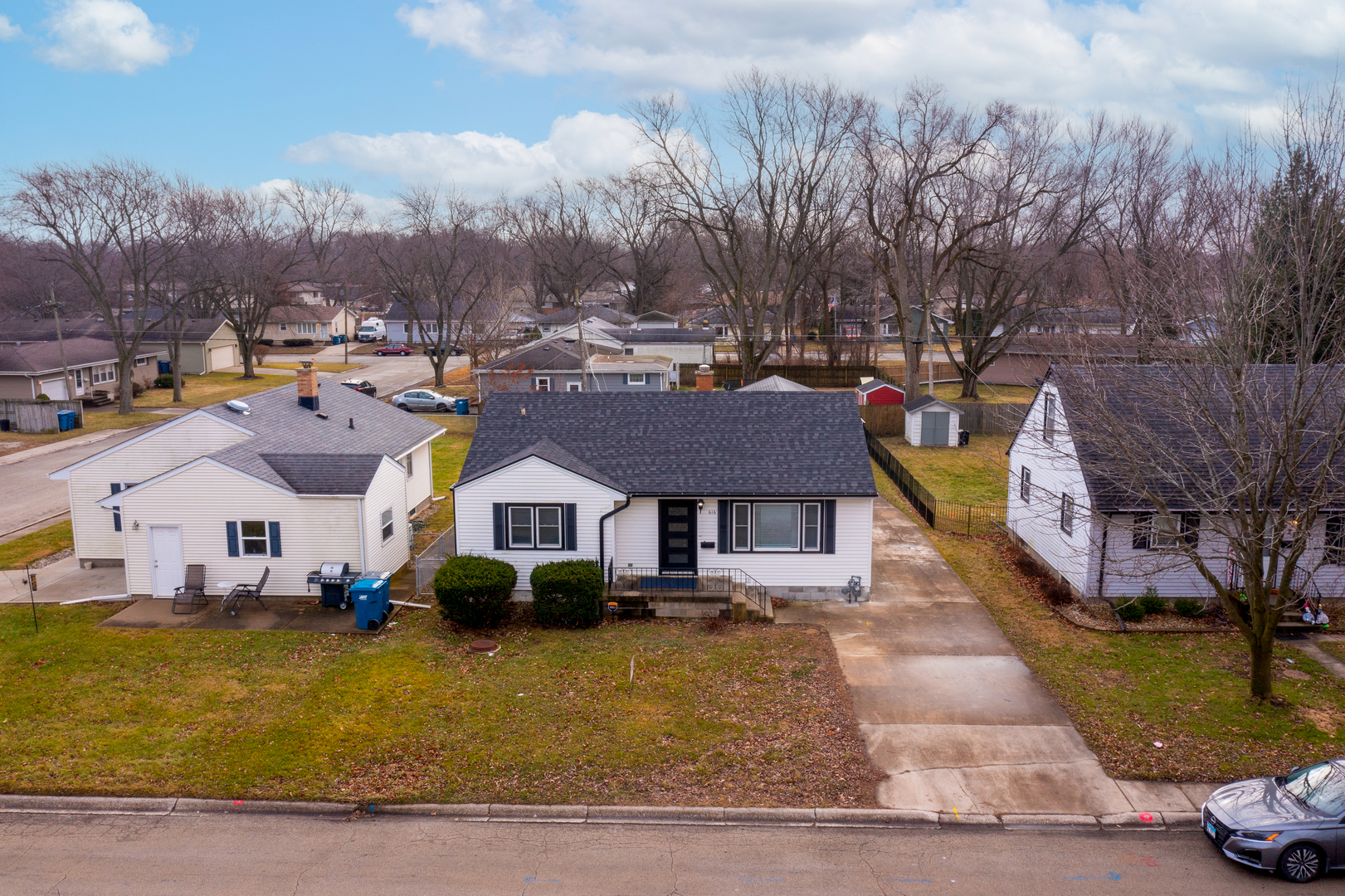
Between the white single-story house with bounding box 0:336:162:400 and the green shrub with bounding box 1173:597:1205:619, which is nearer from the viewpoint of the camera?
the green shrub with bounding box 1173:597:1205:619

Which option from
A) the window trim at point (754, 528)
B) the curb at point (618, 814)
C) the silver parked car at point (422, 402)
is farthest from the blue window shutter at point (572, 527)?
the silver parked car at point (422, 402)

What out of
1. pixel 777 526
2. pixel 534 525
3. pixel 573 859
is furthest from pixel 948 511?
pixel 573 859

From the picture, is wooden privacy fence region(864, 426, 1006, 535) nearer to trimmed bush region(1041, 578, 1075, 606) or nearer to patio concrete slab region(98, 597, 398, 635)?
trimmed bush region(1041, 578, 1075, 606)

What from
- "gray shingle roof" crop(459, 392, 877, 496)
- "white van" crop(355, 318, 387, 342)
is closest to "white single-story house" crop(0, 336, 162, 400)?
"white van" crop(355, 318, 387, 342)

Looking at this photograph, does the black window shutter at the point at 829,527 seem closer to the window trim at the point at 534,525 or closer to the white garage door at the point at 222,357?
the window trim at the point at 534,525

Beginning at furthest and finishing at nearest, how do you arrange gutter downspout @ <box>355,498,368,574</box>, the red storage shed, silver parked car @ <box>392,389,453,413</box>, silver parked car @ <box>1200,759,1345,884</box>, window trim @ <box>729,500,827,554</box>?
1. silver parked car @ <box>392,389,453,413</box>
2. the red storage shed
3. window trim @ <box>729,500,827,554</box>
4. gutter downspout @ <box>355,498,368,574</box>
5. silver parked car @ <box>1200,759,1345,884</box>

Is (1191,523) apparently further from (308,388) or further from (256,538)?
(308,388)
